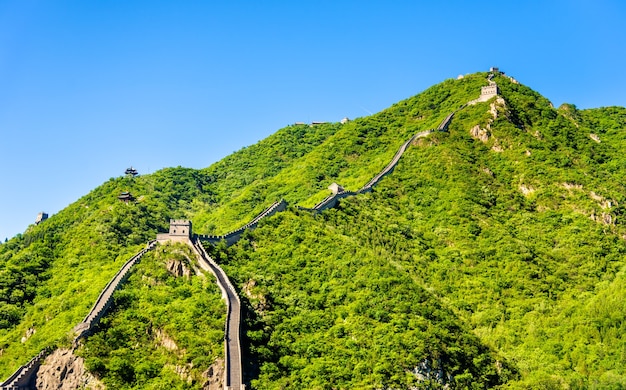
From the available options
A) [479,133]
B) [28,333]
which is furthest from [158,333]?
[479,133]

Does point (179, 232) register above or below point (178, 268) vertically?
above

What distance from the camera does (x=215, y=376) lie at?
55.3 meters

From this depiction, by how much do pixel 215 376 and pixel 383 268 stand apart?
2349cm

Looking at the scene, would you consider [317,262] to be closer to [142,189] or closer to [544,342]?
[544,342]

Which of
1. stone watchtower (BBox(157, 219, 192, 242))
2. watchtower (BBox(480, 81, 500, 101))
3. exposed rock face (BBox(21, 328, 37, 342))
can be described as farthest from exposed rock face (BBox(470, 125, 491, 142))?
exposed rock face (BBox(21, 328, 37, 342))

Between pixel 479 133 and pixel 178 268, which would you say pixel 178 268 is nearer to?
pixel 178 268

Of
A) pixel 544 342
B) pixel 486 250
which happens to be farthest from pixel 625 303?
pixel 486 250

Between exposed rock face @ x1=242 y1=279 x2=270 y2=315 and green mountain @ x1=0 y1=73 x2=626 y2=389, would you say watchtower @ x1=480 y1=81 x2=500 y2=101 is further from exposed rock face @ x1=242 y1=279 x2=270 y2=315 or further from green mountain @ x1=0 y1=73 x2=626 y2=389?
exposed rock face @ x1=242 y1=279 x2=270 y2=315

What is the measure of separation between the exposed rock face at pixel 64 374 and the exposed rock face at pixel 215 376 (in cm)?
667

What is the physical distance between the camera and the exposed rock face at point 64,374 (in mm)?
56188

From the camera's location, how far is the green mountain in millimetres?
60562

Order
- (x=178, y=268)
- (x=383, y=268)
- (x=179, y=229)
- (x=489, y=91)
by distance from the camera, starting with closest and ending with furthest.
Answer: (x=178, y=268) → (x=179, y=229) → (x=383, y=268) → (x=489, y=91)

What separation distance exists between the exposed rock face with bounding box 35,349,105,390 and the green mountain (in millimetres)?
711

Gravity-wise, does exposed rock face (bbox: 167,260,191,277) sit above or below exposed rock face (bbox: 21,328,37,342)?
above
